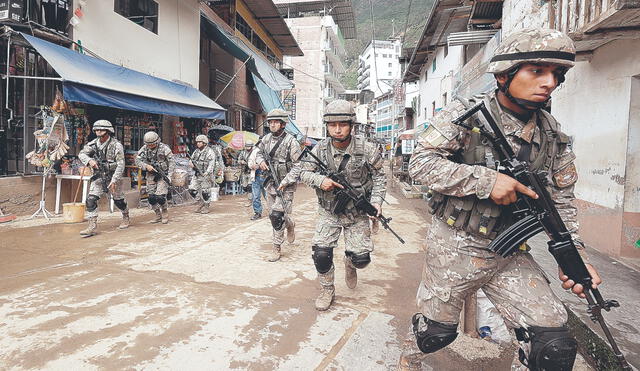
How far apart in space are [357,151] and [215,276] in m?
2.01

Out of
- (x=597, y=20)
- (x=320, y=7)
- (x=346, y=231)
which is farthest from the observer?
(x=320, y=7)

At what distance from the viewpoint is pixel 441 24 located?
42.4 feet

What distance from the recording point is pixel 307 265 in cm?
438

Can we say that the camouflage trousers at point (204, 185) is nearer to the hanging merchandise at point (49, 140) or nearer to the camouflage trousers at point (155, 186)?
the camouflage trousers at point (155, 186)

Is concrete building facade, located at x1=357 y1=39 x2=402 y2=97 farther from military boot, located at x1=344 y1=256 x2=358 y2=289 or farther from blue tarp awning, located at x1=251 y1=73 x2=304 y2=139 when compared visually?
military boot, located at x1=344 y1=256 x2=358 y2=289

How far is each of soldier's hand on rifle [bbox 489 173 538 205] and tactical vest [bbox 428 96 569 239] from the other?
0.14m

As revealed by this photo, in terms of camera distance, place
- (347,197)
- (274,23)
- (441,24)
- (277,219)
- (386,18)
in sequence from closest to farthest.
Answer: (347,197) < (277,219) < (441,24) < (274,23) < (386,18)

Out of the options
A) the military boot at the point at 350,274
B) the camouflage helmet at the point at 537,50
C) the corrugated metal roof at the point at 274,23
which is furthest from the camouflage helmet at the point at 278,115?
the corrugated metal roof at the point at 274,23

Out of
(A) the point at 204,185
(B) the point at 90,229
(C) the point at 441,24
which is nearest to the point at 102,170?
(B) the point at 90,229

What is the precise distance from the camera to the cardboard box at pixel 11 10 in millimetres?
5875

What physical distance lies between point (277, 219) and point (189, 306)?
1809 millimetres

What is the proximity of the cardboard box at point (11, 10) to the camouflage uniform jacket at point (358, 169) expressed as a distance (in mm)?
6000

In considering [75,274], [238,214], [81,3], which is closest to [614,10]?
[75,274]

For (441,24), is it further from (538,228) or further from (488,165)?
(538,228)
